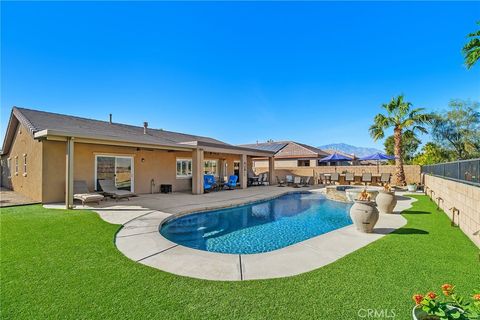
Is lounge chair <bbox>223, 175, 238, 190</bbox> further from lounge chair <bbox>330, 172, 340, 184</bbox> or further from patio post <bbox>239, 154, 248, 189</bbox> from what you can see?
lounge chair <bbox>330, 172, 340, 184</bbox>

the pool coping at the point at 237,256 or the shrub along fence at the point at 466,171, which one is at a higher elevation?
the shrub along fence at the point at 466,171

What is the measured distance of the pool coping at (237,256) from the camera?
4.21 meters

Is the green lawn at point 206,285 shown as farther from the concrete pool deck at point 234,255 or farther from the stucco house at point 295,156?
the stucco house at point 295,156

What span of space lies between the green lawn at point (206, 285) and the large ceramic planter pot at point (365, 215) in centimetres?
97

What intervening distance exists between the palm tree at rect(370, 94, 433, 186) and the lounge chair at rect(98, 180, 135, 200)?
64.5ft

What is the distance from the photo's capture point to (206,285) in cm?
370

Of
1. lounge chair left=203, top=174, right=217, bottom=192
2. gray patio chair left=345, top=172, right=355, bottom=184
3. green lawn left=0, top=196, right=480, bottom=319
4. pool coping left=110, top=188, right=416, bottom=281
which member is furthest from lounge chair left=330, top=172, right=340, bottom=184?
green lawn left=0, top=196, right=480, bottom=319

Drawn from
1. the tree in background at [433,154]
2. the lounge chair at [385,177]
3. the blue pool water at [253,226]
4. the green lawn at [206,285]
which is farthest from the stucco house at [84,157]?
the tree in background at [433,154]

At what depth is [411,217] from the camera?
881 centimetres

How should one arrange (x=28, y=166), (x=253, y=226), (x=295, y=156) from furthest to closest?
(x=295, y=156) < (x=28, y=166) < (x=253, y=226)

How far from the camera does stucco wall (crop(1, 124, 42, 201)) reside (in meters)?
11.8

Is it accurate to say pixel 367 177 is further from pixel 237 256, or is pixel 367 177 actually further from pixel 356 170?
pixel 237 256

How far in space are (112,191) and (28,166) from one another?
532cm

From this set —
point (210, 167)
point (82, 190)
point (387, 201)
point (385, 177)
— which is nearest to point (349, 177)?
point (385, 177)
